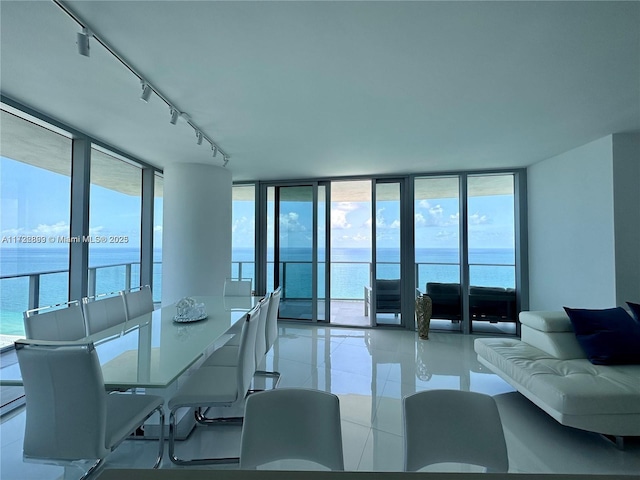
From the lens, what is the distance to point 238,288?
13.8 feet

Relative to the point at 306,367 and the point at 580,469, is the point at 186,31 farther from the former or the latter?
the point at 580,469

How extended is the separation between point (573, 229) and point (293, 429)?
176 inches

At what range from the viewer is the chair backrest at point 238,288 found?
4.18 metres

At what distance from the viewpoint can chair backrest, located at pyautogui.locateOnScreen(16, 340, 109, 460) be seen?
1.43m

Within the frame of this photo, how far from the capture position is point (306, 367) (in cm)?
357

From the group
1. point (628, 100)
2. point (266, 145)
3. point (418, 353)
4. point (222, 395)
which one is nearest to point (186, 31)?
point (266, 145)

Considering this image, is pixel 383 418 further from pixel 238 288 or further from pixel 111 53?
pixel 111 53

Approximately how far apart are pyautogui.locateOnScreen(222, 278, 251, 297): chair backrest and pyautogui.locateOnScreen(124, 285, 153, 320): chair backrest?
1028mm

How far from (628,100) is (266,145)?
3614 millimetres

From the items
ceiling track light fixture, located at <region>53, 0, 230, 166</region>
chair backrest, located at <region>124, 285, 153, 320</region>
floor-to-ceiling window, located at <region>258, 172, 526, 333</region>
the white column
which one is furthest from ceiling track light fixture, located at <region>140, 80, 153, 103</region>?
floor-to-ceiling window, located at <region>258, 172, 526, 333</region>

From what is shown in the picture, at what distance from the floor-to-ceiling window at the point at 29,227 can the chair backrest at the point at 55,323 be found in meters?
1.52

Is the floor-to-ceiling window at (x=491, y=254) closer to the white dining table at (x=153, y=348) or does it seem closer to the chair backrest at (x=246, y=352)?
the white dining table at (x=153, y=348)

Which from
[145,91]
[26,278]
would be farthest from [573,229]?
[26,278]

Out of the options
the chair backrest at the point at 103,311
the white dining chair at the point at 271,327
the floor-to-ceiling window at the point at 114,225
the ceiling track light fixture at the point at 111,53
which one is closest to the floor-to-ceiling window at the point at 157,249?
the floor-to-ceiling window at the point at 114,225
